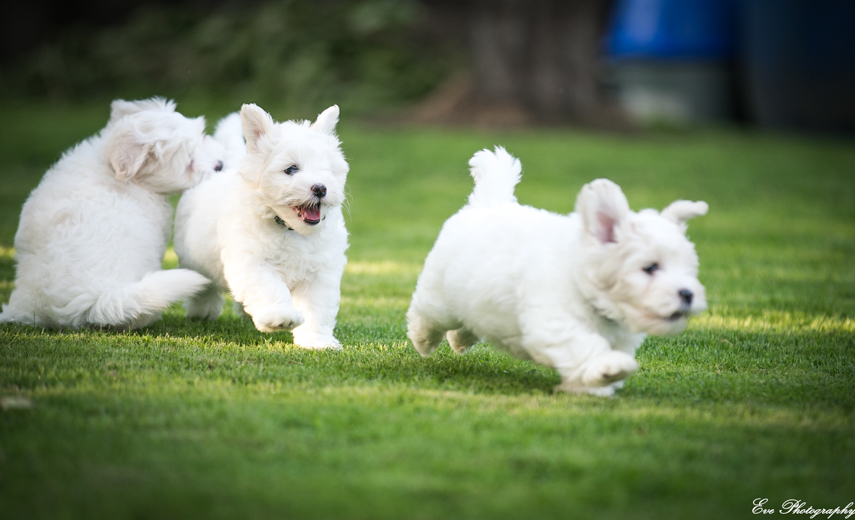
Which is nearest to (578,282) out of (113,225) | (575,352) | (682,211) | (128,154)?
(575,352)

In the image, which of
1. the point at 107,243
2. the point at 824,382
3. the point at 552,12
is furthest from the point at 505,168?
the point at 552,12

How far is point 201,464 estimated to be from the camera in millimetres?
3152

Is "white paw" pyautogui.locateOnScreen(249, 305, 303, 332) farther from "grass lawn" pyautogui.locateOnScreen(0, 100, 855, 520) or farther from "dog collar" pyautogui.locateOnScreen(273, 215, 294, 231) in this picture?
"dog collar" pyautogui.locateOnScreen(273, 215, 294, 231)

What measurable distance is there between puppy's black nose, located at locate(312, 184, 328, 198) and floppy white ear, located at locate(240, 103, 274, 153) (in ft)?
1.58

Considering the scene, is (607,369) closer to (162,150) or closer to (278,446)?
(278,446)

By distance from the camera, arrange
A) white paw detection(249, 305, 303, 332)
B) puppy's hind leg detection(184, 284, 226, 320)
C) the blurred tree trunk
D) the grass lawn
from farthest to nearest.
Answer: the blurred tree trunk
puppy's hind leg detection(184, 284, 226, 320)
white paw detection(249, 305, 303, 332)
the grass lawn

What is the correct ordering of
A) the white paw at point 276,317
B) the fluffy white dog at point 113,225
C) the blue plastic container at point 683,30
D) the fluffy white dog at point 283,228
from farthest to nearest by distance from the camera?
the blue plastic container at point 683,30 < the fluffy white dog at point 113,225 < the fluffy white dog at point 283,228 < the white paw at point 276,317

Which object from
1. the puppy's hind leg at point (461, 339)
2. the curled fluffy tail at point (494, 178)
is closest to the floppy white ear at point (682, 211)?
the curled fluffy tail at point (494, 178)

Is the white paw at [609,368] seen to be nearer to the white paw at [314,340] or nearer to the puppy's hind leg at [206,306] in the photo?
the white paw at [314,340]

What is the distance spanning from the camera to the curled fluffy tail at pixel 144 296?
193 inches

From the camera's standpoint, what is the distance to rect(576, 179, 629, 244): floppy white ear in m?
3.96

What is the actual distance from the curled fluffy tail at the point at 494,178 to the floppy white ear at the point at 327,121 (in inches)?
37.9

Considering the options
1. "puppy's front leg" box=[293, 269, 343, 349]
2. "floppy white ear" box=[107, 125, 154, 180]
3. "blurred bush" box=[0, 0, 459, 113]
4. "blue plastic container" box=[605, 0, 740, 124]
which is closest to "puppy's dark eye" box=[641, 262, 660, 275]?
"puppy's front leg" box=[293, 269, 343, 349]

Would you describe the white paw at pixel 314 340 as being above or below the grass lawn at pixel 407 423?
above
